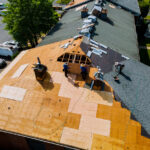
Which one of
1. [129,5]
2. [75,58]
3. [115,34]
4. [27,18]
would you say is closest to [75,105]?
[75,58]

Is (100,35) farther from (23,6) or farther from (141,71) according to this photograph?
(23,6)

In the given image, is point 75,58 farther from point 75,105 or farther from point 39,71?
point 75,105

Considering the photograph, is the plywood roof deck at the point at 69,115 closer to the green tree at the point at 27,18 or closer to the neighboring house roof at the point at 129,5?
the green tree at the point at 27,18

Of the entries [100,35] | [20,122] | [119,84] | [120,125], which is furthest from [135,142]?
[100,35]

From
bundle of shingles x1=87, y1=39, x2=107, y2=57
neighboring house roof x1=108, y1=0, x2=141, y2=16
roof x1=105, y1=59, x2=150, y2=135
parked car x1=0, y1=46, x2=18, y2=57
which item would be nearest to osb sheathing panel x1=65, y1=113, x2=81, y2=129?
roof x1=105, y1=59, x2=150, y2=135

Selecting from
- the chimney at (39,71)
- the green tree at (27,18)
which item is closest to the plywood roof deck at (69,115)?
the chimney at (39,71)

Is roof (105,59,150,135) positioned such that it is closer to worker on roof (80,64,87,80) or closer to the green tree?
worker on roof (80,64,87,80)
